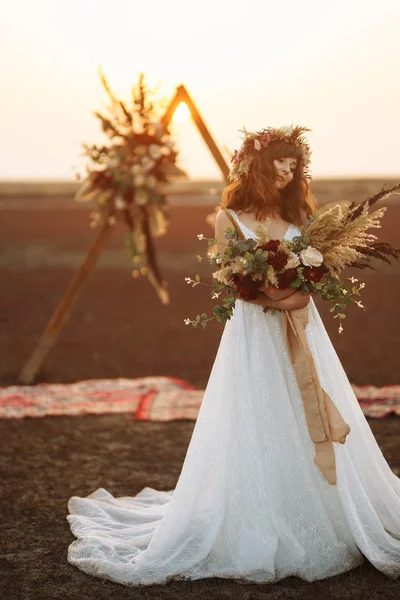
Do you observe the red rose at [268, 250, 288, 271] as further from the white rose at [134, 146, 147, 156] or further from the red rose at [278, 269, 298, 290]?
the white rose at [134, 146, 147, 156]

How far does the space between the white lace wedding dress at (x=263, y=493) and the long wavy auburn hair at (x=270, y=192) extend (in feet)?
0.49

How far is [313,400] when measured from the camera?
4781 millimetres

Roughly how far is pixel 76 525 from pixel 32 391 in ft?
13.0

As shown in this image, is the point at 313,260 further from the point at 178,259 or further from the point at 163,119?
the point at 178,259

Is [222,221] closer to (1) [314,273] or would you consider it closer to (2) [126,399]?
(1) [314,273]

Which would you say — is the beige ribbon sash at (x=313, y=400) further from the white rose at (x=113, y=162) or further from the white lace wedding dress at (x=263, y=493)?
the white rose at (x=113, y=162)

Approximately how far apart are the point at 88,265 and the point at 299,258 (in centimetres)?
487

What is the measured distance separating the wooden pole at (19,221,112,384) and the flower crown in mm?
4188

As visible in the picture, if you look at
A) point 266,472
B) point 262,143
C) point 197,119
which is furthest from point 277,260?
point 197,119

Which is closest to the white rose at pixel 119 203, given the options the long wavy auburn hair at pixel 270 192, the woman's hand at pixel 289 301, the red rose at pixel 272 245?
the long wavy auburn hair at pixel 270 192

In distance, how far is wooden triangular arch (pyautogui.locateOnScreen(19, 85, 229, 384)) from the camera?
835cm

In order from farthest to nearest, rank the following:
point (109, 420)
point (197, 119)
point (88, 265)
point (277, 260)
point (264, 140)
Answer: point (88, 265)
point (197, 119)
point (109, 420)
point (264, 140)
point (277, 260)

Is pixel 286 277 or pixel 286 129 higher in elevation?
pixel 286 129

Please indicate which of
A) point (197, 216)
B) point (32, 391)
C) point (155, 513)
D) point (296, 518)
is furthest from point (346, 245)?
point (197, 216)
